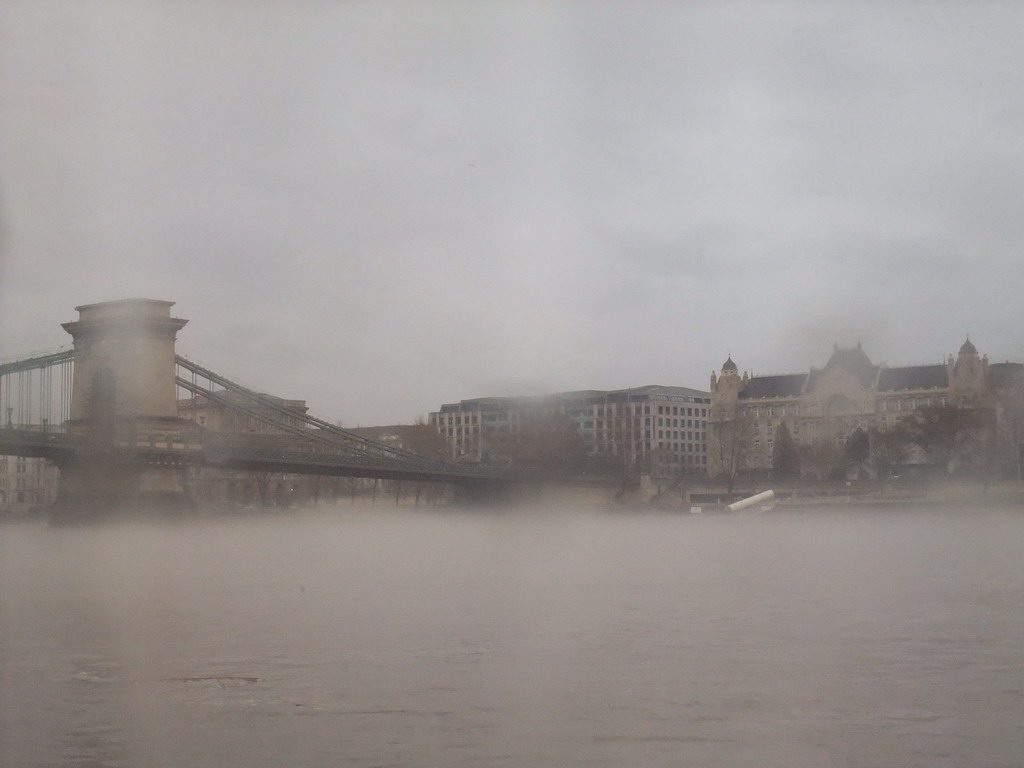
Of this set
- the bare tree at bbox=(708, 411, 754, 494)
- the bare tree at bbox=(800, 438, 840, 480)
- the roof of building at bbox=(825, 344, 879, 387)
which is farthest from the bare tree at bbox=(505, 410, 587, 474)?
the bare tree at bbox=(708, 411, 754, 494)

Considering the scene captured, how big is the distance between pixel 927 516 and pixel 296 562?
2855cm

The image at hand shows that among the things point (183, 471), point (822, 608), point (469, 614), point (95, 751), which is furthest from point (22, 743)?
point (183, 471)

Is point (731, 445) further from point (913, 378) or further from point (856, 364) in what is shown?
point (856, 364)

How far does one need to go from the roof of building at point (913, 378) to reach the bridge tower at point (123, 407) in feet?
78.6

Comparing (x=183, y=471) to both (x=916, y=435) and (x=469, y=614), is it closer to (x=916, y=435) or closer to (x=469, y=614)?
(x=916, y=435)

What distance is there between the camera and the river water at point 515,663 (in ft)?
29.4

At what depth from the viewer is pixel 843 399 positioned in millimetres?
51625

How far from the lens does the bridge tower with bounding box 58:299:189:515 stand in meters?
41.6

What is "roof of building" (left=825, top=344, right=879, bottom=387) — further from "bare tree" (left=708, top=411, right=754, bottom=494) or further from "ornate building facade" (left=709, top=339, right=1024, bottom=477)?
"bare tree" (left=708, top=411, right=754, bottom=494)

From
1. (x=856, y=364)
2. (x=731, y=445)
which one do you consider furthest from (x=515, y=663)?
(x=731, y=445)

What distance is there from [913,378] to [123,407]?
2761 cm

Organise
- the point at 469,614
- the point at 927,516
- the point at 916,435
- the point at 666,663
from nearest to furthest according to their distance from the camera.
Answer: the point at 666,663
the point at 469,614
the point at 927,516
the point at 916,435

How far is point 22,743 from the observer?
9211mm

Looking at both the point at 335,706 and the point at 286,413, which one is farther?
the point at 286,413
